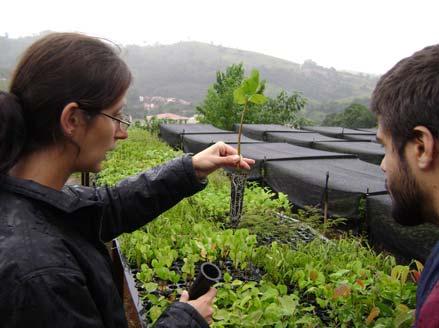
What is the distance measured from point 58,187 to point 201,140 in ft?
24.9

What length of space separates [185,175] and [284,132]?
9814 millimetres

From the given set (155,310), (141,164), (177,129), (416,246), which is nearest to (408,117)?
(155,310)

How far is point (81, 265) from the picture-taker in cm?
114

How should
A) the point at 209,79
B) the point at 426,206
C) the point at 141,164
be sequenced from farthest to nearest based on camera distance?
1. the point at 209,79
2. the point at 141,164
3. the point at 426,206

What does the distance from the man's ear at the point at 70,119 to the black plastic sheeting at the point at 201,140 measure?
7.15m

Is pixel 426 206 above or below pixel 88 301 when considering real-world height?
above

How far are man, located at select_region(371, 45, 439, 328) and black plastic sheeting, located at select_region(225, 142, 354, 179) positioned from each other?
200 inches

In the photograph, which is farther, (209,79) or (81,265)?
(209,79)

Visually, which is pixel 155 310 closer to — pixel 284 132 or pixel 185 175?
pixel 185 175

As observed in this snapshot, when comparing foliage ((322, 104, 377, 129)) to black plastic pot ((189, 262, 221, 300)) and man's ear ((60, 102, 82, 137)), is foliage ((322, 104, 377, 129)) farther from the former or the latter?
man's ear ((60, 102, 82, 137))

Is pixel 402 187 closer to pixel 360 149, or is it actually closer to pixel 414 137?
pixel 414 137

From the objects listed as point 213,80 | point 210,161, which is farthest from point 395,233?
point 213,80

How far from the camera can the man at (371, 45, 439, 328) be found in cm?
119

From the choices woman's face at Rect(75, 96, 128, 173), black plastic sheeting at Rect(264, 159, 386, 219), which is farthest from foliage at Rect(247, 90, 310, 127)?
woman's face at Rect(75, 96, 128, 173)
